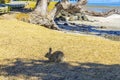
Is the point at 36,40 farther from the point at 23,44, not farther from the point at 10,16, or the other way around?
the point at 10,16

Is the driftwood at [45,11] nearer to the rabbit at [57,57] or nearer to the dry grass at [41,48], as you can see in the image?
the dry grass at [41,48]

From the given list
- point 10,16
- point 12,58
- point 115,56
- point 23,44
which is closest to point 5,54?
point 12,58

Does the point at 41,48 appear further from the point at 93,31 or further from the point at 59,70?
the point at 93,31

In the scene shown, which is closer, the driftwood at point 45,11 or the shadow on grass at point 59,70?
the shadow on grass at point 59,70

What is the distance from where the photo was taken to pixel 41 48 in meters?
13.3

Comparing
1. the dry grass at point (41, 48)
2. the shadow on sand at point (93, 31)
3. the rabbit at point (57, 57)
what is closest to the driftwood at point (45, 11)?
the shadow on sand at point (93, 31)

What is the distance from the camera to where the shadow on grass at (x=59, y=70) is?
971 centimetres

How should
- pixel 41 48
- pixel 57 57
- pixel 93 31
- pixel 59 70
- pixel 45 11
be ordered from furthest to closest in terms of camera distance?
pixel 93 31, pixel 45 11, pixel 41 48, pixel 57 57, pixel 59 70

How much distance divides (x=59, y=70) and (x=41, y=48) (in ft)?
9.98

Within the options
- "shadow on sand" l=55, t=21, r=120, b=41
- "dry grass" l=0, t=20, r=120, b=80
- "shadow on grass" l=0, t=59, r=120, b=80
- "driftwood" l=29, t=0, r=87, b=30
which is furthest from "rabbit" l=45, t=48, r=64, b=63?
"shadow on sand" l=55, t=21, r=120, b=41

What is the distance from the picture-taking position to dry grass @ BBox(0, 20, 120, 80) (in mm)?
11484

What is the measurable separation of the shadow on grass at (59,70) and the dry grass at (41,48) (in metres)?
0.03

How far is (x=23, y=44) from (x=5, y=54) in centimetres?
147

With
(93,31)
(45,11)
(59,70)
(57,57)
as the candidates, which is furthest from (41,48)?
(93,31)
